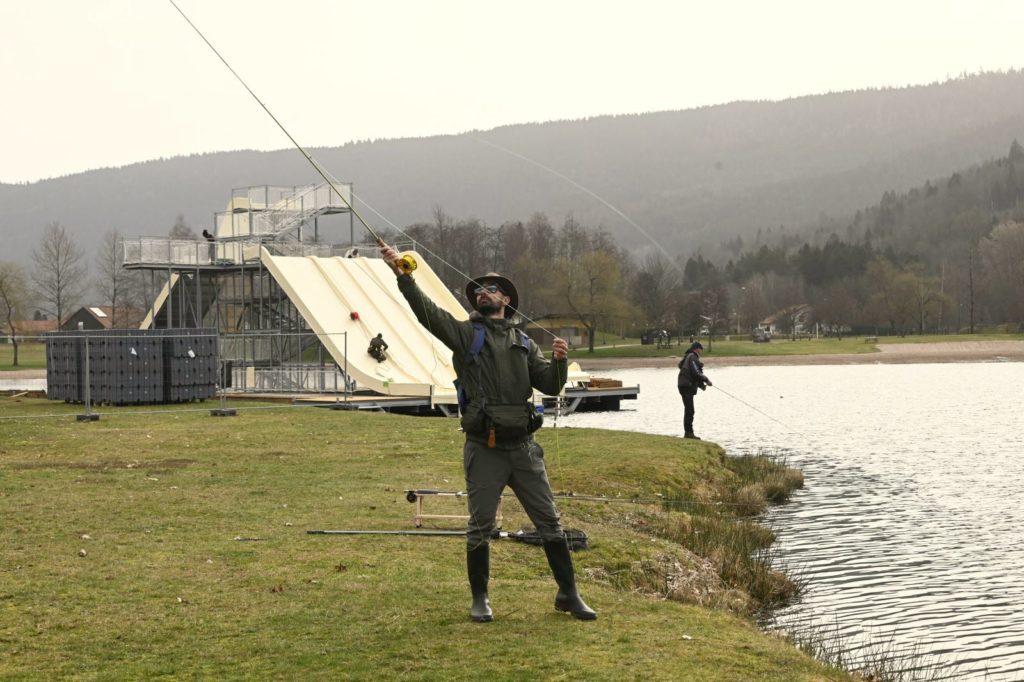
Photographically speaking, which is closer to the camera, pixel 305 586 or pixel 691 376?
pixel 305 586

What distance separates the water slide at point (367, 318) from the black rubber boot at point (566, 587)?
25.7 m

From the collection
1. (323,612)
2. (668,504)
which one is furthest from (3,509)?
(668,504)

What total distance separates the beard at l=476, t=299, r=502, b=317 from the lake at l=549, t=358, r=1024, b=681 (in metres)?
4.71

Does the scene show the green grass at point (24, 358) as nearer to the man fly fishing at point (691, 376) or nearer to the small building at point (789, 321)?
the man fly fishing at point (691, 376)

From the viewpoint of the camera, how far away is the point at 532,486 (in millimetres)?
8570

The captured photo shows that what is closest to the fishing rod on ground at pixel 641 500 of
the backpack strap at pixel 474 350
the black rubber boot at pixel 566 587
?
the black rubber boot at pixel 566 587

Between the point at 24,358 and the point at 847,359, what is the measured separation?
64616mm

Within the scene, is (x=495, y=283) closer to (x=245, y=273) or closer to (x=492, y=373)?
(x=492, y=373)

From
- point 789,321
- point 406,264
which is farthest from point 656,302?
point 406,264

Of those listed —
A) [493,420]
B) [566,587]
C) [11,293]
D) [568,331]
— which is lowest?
[566,587]

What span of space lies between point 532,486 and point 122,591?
11.3 ft

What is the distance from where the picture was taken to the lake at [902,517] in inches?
455

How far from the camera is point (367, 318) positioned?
133 ft

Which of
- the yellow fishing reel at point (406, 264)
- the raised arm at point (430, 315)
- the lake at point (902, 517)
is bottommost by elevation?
the lake at point (902, 517)
